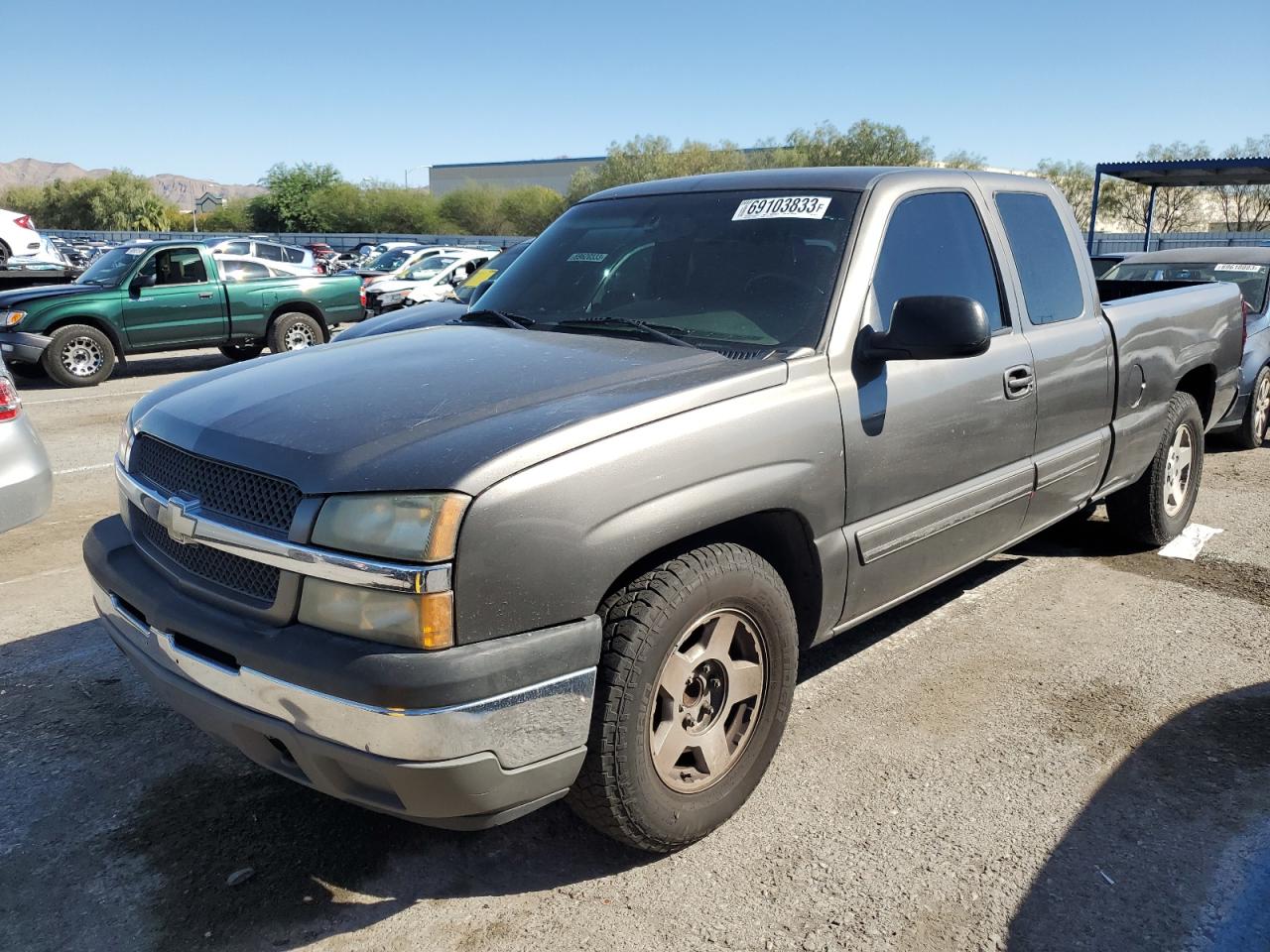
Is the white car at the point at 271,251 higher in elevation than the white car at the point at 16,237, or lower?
lower

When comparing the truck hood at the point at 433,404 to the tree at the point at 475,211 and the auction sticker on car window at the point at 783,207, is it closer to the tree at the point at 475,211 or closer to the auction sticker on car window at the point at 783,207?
the auction sticker on car window at the point at 783,207

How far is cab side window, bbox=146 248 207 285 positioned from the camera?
43.3 ft

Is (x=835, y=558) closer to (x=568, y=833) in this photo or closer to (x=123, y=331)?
(x=568, y=833)

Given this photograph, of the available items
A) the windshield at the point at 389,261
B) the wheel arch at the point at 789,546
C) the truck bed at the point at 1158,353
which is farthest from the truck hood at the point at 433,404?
the windshield at the point at 389,261

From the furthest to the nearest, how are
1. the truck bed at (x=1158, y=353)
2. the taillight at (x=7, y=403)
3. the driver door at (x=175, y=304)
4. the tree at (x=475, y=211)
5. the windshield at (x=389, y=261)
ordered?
the tree at (x=475, y=211)
the windshield at (x=389, y=261)
the driver door at (x=175, y=304)
the truck bed at (x=1158, y=353)
the taillight at (x=7, y=403)

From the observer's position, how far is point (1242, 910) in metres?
2.60

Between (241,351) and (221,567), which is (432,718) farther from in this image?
(241,351)

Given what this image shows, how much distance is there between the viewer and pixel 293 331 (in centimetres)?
1431

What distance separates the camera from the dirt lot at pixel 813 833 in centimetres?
255

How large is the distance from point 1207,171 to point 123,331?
20.5 m

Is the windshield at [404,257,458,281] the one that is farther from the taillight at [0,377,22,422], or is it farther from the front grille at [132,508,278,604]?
the front grille at [132,508,278,604]

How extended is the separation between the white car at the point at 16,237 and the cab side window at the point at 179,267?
22.1 ft

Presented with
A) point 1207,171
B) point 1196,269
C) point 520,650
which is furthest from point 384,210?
point 520,650

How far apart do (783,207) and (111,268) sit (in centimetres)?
1239
